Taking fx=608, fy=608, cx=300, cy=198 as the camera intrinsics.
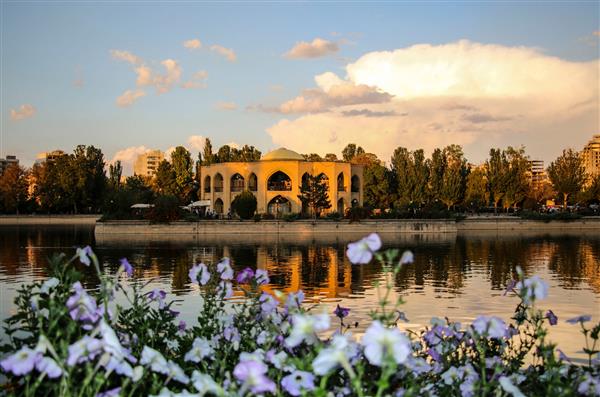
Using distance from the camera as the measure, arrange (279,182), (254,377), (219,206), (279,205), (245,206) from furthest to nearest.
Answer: (219,206), (279,182), (279,205), (245,206), (254,377)

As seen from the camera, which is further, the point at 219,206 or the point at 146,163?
the point at 146,163

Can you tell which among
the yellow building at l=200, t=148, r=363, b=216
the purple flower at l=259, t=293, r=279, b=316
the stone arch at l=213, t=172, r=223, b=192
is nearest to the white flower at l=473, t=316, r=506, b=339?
the purple flower at l=259, t=293, r=279, b=316

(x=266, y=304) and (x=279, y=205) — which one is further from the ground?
(x=279, y=205)

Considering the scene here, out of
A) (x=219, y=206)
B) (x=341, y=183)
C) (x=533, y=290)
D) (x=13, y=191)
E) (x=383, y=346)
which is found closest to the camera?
(x=383, y=346)

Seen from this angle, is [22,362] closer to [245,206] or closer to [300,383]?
[300,383]

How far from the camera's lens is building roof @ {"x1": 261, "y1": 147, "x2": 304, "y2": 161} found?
4903cm

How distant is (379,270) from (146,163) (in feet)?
460

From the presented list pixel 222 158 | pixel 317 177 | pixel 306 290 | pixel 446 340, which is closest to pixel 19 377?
pixel 446 340

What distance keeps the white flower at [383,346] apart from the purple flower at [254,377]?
1.31 ft

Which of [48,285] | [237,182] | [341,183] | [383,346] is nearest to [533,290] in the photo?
[383,346]

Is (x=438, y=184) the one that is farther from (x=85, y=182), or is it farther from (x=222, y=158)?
(x=85, y=182)

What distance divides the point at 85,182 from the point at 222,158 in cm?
1360

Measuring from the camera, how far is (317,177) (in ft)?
146

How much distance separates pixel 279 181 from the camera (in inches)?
1921
